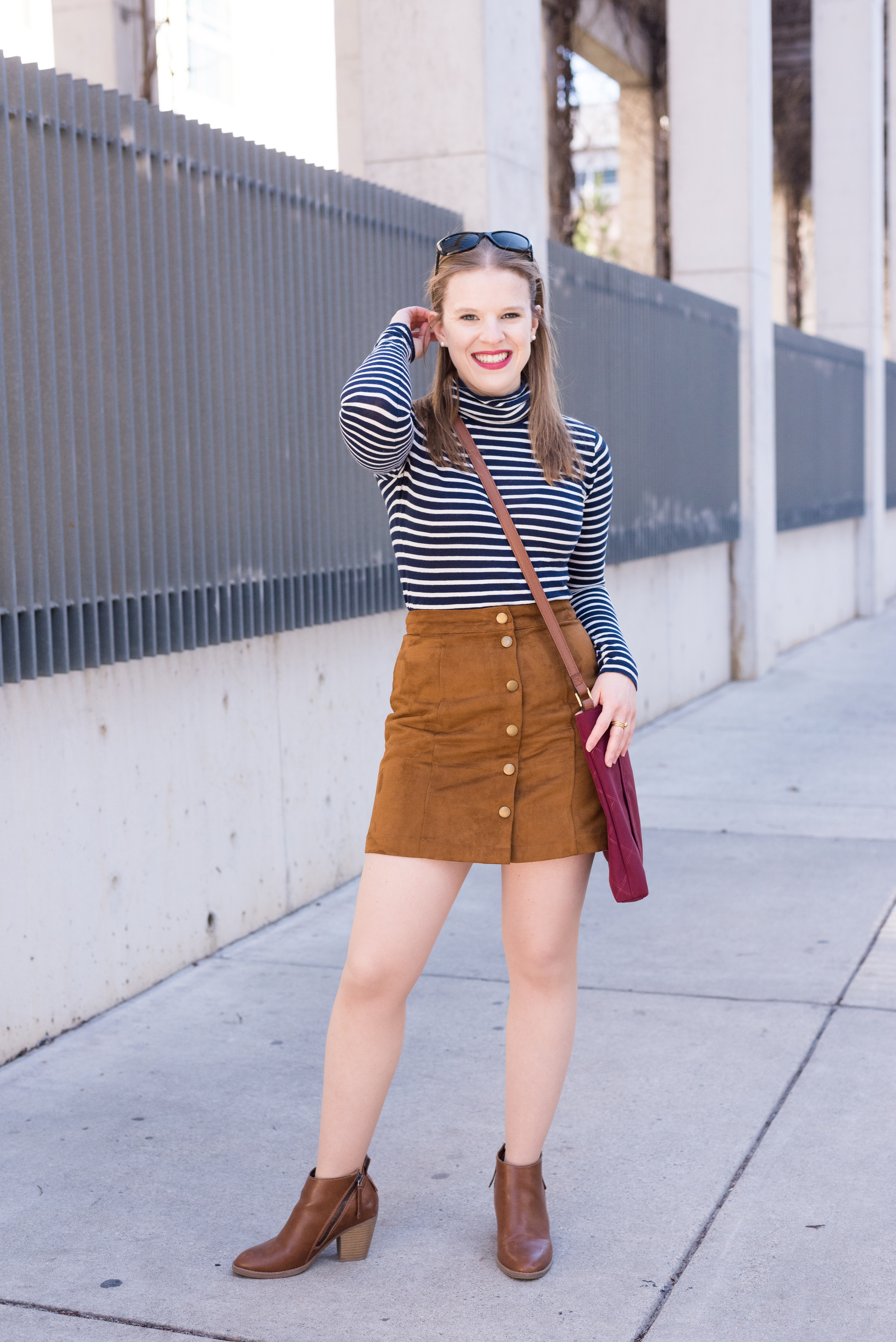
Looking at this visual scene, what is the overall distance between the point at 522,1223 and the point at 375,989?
0.59 meters

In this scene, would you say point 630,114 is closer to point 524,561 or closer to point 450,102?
point 450,102

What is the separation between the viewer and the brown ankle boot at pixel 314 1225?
2.96 metres

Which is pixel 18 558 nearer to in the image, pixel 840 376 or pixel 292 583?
pixel 292 583

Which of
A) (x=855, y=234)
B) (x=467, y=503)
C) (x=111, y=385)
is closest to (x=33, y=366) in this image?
(x=111, y=385)

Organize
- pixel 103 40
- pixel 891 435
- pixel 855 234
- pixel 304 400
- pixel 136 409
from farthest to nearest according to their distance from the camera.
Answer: pixel 891 435 < pixel 855 234 < pixel 103 40 < pixel 304 400 < pixel 136 409

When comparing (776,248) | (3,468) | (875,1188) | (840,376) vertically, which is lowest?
(875,1188)

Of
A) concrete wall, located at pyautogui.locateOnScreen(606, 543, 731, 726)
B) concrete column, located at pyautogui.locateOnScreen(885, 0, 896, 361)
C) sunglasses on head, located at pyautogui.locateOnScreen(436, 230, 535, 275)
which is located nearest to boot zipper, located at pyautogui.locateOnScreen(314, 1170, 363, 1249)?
sunglasses on head, located at pyautogui.locateOnScreen(436, 230, 535, 275)

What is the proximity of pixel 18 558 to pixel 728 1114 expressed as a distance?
2.29 m

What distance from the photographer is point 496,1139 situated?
365cm

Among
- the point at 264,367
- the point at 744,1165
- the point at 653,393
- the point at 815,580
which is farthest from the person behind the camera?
the point at 815,580

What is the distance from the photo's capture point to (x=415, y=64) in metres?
7.06

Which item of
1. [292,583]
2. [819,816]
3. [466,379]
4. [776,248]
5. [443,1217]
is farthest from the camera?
[776,248]

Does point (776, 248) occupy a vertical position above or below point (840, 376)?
above

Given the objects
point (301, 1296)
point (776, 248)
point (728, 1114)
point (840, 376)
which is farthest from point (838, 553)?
point (776, 248)
